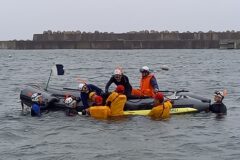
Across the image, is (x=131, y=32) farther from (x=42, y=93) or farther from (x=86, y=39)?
(x=42, y=93)

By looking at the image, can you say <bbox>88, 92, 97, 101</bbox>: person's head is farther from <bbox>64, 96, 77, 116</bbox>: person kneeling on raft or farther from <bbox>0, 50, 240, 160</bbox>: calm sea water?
<bbox>0, 50, 240, 160</bbox>: calm sea water

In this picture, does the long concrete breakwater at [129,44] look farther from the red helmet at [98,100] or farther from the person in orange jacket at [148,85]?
the red helmet at [98,100]

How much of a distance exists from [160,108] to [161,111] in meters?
0.12

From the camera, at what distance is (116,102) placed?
1883cm

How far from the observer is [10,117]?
20.5m

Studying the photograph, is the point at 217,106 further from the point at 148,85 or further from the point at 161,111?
the point at 148,85

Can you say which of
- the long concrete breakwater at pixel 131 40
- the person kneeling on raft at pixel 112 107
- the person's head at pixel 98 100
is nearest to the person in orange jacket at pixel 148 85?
the person kneeling on raft at pixel 112 107

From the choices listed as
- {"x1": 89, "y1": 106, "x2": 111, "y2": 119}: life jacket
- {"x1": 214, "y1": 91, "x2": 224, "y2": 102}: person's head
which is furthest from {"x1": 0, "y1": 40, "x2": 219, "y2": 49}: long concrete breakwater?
{"x1": 89, "y1": 106, "x2": 111, "y2": 119}: life jacket

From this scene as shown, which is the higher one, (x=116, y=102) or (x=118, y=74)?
(x=118, y=74)

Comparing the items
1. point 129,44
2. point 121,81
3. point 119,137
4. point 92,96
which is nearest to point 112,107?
point 92,96

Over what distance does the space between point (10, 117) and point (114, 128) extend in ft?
15.1

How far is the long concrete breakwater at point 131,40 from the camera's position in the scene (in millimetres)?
122875

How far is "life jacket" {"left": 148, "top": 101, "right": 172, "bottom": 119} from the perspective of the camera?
18.9 metres

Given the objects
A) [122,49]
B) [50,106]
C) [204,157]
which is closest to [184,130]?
[204,157]
